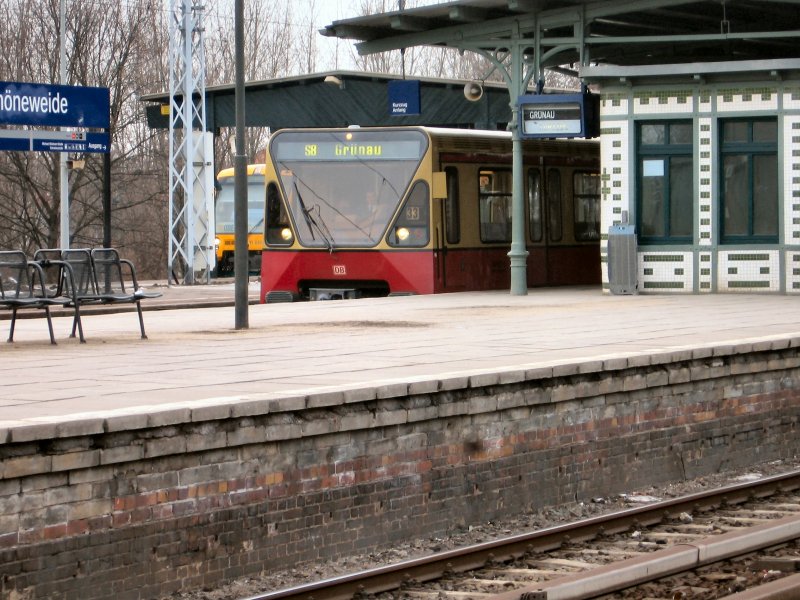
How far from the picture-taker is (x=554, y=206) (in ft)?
87.6

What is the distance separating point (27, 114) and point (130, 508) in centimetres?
1954

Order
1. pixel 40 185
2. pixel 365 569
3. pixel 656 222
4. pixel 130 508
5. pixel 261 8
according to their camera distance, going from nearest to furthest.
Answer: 1. pixel 130 508
2. pixel 365 569
3. pixel 656 222
4. pixel 40 185
5. pixel 261 8

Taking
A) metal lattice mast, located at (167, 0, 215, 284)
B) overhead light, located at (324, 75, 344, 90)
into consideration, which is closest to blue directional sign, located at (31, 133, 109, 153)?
metal lattice mast, located at (167, 0, 215, 284)

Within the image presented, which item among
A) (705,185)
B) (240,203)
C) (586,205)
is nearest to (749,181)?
(705,185)

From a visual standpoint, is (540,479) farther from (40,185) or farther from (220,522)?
(40,185)

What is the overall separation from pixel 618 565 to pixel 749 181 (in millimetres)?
15054

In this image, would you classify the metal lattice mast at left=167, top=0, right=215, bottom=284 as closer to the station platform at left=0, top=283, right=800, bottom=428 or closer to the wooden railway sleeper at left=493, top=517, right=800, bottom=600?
the station platform at left=0, top=283, right=800, bottom=428

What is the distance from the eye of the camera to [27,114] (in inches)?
1042

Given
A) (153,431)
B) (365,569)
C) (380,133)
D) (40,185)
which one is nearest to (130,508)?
(153,431)

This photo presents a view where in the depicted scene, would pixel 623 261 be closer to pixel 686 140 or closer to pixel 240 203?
pixel 686 140

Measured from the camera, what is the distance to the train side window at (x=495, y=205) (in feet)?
80.9

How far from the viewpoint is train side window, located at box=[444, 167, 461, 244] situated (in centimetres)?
2358

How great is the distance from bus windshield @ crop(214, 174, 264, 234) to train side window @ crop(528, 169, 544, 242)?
18.1m

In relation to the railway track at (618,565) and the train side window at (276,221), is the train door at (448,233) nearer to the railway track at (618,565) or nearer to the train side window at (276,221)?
the train side window at (276,221)
